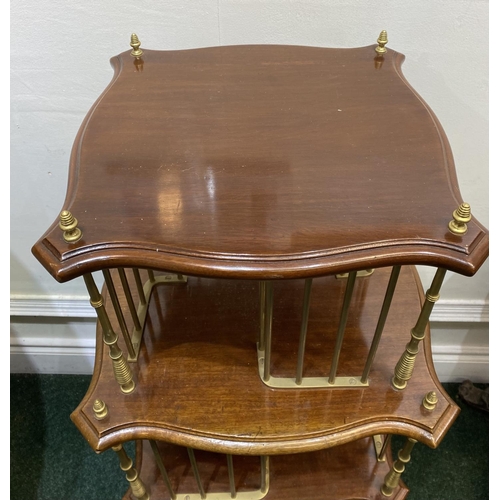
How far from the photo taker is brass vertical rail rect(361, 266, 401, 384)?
0.53 meters

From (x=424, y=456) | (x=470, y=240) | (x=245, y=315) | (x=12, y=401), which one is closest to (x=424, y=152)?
(x=470, y=240)

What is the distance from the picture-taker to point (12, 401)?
1.28 metres

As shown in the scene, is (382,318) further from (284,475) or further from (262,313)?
(284,475)

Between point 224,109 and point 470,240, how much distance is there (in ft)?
1.12

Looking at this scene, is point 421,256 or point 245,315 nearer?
point 421,256

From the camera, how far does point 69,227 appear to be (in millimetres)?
467

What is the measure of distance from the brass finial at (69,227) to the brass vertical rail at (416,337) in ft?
1.24

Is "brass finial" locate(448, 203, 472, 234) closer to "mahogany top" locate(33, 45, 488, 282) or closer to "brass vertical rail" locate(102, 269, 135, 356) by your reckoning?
"mahogany top" locate(33, 45, 488, 282)

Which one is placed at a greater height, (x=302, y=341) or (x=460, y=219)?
Answer: (x=460, y=219)

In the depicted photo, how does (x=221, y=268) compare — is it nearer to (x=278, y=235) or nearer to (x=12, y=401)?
(x=278, y=235)

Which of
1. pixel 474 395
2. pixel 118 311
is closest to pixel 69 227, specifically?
pixel 118 311

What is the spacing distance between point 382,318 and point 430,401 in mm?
135

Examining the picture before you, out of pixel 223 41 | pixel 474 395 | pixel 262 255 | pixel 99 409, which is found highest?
pixel 223 41

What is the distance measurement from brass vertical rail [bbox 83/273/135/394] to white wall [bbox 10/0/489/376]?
0.50 meters
